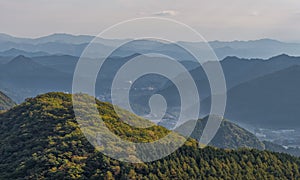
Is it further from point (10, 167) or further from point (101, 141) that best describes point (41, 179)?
point (101, 141)

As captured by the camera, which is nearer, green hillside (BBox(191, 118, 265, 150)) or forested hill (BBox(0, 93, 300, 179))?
forested hill (BBox(0, 93, 300, 179))

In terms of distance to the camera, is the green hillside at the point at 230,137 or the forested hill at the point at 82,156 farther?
the green hillside at the point at 230,137

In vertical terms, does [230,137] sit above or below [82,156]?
above

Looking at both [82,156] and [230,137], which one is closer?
[82,156]

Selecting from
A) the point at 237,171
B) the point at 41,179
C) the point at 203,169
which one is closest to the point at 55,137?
the point at 41,179

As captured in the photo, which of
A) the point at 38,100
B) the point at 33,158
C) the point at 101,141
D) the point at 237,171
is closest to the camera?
the point at 33,158

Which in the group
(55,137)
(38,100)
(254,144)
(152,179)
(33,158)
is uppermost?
(254,144)

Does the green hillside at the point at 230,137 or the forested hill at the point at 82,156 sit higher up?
the green hillside at the point at 230,137

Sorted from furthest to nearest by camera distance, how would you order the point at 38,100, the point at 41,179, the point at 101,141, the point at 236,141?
1. the point at 236,141
2. the point at 38,100
3. the point at 101,141
4. the point at 41,179
